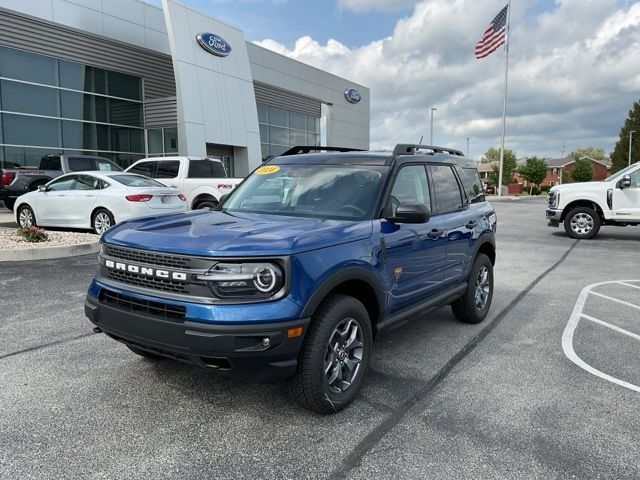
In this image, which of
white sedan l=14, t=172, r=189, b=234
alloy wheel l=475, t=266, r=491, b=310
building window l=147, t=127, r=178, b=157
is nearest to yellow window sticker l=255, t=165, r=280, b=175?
alloy wheel l=475, t=266, r=491, b=310

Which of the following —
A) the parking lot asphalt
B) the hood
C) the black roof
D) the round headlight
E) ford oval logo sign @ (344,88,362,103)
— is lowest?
the parking lot asphalt

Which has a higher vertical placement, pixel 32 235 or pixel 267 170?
pixel 267 170

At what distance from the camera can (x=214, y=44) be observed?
2289cm

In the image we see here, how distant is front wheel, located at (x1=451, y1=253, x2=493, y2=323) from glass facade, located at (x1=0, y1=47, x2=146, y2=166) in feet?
60.5

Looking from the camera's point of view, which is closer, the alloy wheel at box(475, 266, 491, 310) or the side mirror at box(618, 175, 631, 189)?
the alloy wheel at box(475, 266, 491, 310)

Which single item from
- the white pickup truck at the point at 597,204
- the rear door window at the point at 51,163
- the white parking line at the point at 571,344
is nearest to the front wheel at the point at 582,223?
the white pickup truck at the point at 597,204

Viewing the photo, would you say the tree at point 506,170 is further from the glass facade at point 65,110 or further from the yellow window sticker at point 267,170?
the yellow window sticker at point 267,170

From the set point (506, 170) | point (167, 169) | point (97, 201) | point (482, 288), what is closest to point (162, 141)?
point (167, 169)

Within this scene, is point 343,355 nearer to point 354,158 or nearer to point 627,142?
point 354,158

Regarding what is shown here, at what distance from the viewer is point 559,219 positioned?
13938 mm

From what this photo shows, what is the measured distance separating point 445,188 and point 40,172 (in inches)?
562

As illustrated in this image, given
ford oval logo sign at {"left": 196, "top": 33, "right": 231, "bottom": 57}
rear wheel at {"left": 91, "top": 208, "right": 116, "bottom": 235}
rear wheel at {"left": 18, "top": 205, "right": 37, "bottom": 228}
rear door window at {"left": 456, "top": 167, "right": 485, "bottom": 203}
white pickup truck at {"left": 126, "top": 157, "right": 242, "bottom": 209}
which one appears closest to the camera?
rear door window at {"left": 456, "top": 167, "right": 485, "bottom": 203}

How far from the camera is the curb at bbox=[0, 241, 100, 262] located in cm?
862

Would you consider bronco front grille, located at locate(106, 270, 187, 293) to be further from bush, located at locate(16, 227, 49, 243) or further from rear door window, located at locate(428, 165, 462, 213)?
bush, located at locate(16, 227, 49, 243)
